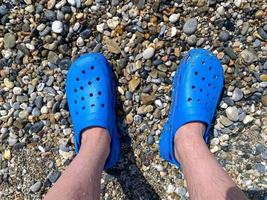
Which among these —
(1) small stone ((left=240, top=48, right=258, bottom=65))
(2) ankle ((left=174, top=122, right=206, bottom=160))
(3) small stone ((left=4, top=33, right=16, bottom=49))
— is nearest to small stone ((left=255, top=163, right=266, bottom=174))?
(2) ankle ((left=174, top=122, right=206, bottom=160))

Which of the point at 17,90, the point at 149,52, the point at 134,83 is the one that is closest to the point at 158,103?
the point at 134,83

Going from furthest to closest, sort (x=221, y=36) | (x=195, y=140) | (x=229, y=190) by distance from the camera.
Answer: (x=221, y=36) < (x=195, y=140) < (x=229, y=190)

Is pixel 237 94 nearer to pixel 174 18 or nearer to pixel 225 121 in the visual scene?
pixel 225 121

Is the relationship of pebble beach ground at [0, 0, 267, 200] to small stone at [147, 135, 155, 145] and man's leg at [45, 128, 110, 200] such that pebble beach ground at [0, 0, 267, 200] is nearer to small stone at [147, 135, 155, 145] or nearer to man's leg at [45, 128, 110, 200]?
small stone at [147, 135, 155, 145]

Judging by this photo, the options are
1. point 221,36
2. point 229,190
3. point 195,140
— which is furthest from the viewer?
point 221,36

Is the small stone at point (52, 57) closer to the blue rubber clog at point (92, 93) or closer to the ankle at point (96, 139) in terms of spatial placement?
the blue rubber clog at point (92, 93)

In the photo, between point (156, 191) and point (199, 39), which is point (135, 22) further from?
point (156, 191)

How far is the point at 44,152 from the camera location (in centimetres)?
240

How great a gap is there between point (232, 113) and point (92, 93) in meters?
0.71

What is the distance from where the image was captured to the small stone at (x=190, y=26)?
2.33 m

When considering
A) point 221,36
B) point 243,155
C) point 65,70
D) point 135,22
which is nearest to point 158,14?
point 135,22

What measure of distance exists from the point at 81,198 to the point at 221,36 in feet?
3.48

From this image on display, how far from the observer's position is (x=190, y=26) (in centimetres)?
233

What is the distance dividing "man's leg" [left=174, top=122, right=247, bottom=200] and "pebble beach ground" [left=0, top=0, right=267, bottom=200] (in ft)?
0.63
